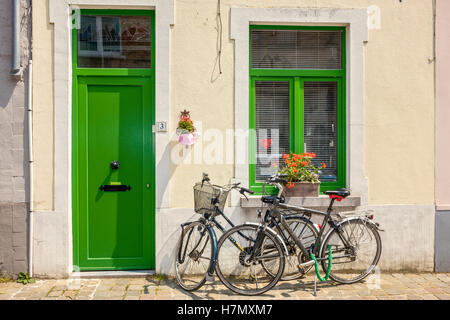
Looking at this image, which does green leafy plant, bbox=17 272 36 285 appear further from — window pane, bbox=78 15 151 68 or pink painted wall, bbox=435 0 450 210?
pink painted wall, bbox=435 0 450 210

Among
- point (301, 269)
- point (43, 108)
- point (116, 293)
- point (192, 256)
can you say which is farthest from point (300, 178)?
point (43, 108)

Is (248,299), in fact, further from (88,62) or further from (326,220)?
(88,62)

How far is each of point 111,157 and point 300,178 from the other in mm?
2514

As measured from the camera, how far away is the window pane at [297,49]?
5664mm

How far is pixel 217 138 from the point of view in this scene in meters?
5.37

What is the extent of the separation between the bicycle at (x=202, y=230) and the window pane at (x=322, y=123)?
4.77 feet

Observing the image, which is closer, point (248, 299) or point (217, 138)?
point (248, 299)

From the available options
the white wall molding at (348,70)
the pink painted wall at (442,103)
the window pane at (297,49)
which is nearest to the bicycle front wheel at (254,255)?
the white wall molding at (348,70)

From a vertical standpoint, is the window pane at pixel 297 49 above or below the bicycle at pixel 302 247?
above

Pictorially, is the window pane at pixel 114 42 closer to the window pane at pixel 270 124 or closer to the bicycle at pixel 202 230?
the window pane at pixel 270 124

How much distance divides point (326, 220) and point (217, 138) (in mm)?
1726

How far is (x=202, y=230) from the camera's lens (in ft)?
16.1
